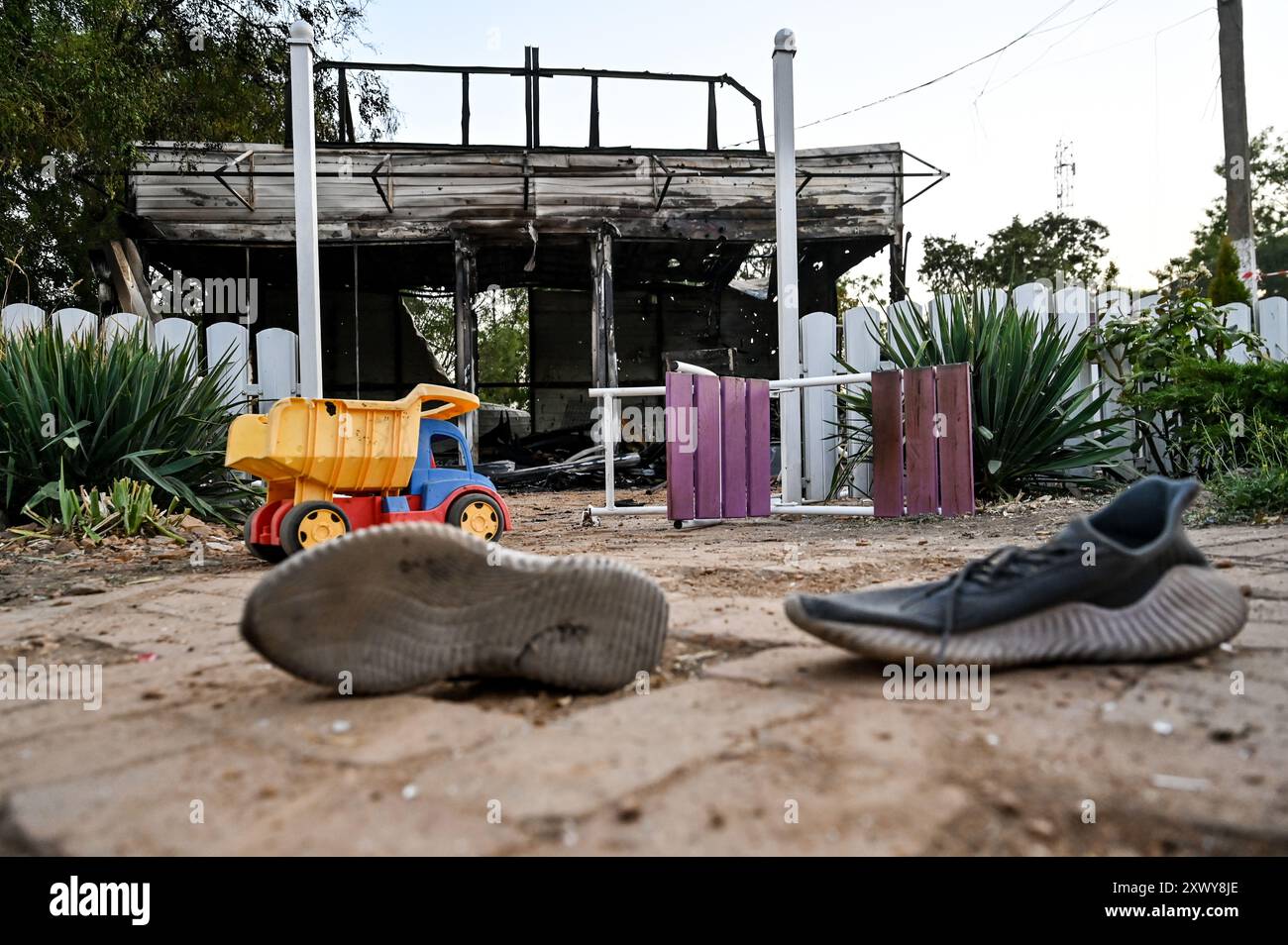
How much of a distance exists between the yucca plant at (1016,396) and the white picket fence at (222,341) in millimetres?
3835

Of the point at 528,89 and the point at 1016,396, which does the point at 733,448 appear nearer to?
the point at 1016,396

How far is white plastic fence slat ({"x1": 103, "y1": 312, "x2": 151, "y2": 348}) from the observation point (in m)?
4.96

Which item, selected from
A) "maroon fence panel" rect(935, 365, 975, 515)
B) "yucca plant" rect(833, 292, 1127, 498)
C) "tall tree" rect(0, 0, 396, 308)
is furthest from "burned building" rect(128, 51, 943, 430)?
"maroon fence panel" rect(935, 365, 975, 515)

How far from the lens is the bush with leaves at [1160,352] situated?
17.0 feet

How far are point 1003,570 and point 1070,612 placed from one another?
0.12 m

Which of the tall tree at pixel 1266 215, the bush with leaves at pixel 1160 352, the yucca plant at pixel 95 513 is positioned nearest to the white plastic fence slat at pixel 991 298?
the bush with leaves at pixel 1160 352

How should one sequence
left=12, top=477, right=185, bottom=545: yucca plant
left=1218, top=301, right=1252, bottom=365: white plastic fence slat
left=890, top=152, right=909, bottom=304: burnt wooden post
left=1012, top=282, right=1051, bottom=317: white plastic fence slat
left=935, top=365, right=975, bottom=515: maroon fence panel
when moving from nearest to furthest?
left=12, top=477, right=185, bottom=545: yucca plant, left=935, top=365, right=975, bottom=515: maroon fence panel, left=1012, top=282, right=1051, bottom=317: white plastic fence slat, left=1218, top=301, right=1252, bottom=365: white plastic fence slat, left=890, top=152, right=909, bottom=304: burnt wooden post

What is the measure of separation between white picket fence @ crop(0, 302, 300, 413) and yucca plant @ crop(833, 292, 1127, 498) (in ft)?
12.6

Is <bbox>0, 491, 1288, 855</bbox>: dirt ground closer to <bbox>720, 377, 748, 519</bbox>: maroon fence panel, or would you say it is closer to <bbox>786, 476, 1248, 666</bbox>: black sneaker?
<bbox>786, 476, 1248, 666</bbox>: black sneaker

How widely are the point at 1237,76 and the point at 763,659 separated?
10.3m

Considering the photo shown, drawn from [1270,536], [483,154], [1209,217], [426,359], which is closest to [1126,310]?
[1270,536]

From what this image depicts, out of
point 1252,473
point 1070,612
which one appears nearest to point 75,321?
point 1070,612
